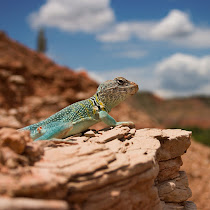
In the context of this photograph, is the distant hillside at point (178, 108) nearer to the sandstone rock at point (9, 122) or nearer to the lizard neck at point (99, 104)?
the sandstone rock at point (9, 122)

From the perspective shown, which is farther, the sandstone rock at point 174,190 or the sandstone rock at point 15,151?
the sandstone rock at point 174,190

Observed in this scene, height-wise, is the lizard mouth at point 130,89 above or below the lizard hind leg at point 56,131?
above

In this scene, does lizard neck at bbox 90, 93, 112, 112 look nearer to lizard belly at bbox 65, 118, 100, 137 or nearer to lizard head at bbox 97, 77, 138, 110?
lizard head at bbox 97, 77, 138, 110

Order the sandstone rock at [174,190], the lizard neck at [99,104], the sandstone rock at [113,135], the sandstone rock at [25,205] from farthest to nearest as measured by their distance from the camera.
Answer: the lizard neck at [99,104], the sandstone rock at [174,190], the sandstone rock at [113,135], the sandstone rock at [25,205]

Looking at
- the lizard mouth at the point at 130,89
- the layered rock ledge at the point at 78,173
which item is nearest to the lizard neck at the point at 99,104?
the lizard mouth at the point at 130,89

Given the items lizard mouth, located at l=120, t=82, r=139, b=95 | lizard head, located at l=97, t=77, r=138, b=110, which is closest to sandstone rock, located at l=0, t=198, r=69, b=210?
lizard head, located at l=97, t=77, r=138, b=110

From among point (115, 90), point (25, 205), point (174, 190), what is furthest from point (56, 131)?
point (174, 190)

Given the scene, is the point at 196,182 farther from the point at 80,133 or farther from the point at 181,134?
the point at 80,133
